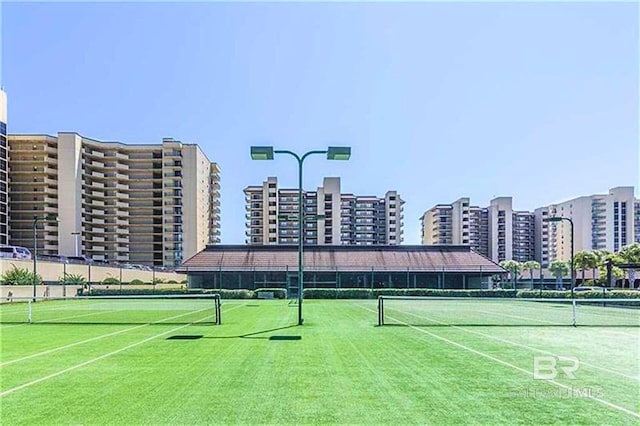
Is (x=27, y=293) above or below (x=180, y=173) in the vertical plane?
below

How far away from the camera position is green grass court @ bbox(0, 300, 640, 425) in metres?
7.48

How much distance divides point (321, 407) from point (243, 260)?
49.9m

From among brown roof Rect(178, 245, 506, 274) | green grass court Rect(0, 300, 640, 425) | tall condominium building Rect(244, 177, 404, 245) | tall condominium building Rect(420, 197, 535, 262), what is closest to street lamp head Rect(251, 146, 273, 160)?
green grass court Rect(0, 300, 640, 425)

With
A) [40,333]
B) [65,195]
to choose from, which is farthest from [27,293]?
[65,195]

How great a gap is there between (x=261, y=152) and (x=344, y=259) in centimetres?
3948

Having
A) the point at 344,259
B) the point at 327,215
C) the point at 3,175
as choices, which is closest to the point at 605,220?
the point at 327,215

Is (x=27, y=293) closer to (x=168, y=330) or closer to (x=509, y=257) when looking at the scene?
(x=168, y=330)

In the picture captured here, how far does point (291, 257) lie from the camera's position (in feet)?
190

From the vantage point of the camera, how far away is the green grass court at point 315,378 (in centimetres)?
748

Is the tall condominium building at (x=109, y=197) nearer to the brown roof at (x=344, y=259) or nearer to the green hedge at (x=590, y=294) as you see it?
A: the brown roof at (x=344, y=259)

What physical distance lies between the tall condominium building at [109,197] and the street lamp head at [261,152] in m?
90.5

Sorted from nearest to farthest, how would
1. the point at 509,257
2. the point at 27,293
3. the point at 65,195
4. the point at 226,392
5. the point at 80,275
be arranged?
the point at 226,392 < the point at 27,293 < the point at 80,275 < the point at 65,195 < the point at 509,257

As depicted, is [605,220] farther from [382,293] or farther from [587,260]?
[382,293]

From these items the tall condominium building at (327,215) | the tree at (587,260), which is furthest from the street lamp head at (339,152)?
the tall condominium building at (327,215)
